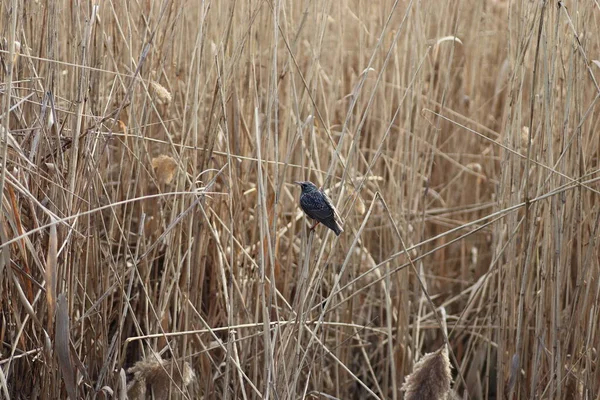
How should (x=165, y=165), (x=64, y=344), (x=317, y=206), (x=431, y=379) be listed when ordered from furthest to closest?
1. (x=317, y=206)
2. (x=165, y=165)
3. (x=64, y=344)
4. (x=431, y=379)

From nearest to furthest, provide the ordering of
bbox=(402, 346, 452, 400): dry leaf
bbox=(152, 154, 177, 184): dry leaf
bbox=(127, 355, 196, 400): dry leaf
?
bbox=(402, 346, 452, 400): dry leaf, bbox=(127, 355, 196, 400): dry leaf, bbox=(152, 154, 177, 184): dry leaf

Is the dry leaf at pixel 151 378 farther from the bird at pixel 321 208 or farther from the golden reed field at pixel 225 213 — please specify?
the bird at pixel 321 208

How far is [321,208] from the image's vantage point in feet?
5.51

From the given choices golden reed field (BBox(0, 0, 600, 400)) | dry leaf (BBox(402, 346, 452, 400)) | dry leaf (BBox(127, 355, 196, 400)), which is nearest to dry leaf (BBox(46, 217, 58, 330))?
golden reed field (BBox(0, 0, 600, 400))

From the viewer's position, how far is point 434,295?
8.34 feet

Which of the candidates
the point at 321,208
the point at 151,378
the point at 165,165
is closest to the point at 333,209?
the point at 321,208

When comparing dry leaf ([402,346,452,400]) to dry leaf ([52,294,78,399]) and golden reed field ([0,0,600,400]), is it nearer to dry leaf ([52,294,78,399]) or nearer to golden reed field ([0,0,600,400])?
golden reed field ([0,0,600,400])

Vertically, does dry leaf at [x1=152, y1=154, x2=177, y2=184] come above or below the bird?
above

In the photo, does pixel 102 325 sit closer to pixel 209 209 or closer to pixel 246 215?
pixel 209 209

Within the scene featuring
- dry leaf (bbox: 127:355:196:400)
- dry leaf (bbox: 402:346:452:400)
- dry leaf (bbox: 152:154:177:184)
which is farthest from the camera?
dry leaf (bbox: 152:154:177:184)

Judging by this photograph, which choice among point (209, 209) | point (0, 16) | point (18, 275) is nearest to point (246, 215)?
point (209, 209)

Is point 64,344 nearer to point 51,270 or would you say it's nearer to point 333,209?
point 51,270

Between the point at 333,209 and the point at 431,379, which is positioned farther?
the point at 333,209

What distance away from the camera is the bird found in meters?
1.65
